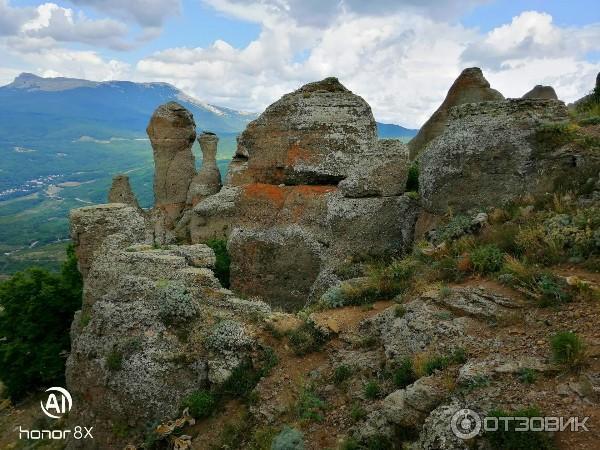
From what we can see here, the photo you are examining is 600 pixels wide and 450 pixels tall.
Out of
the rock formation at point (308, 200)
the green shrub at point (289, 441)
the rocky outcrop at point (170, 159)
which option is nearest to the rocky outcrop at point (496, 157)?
the rock formation at point (308, 200)

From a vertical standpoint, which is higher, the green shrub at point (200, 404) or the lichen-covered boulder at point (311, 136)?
the lichen-covered boulder at point (311, 136)

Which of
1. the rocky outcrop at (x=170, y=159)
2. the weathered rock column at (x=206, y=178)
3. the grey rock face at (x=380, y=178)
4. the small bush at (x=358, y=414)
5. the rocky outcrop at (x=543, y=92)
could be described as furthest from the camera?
the rocky outcrop at (x=543, y=92)

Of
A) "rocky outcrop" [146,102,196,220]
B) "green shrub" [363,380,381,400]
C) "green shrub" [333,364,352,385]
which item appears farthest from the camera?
"rocky outcrop" [146,102,196,220]

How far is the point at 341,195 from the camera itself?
17406 millimetres

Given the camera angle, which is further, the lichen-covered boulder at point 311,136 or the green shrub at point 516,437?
the lichen-covered boulder at point 311,136

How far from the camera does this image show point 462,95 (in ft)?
107

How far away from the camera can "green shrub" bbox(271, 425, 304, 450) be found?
309 inches

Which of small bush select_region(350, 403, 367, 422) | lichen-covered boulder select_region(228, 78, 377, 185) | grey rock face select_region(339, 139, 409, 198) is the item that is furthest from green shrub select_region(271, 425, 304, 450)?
lichen-covered boulder select_region(228, 78, 377, 185)

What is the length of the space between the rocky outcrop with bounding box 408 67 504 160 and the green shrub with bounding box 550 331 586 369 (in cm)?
2551

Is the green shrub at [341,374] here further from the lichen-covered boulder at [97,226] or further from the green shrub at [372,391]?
the lichen-covered boulder at [97,226]

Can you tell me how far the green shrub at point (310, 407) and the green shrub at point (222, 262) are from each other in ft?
39.0

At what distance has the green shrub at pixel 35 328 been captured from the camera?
21828 mm

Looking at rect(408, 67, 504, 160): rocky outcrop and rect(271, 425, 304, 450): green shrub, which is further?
rect(408, 67, 504, 160): rocky outcrop

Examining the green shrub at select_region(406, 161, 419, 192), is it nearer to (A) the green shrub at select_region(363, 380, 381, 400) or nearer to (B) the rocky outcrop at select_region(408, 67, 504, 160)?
(A) the green shrub at select_region(363, 380, 381, 400)
